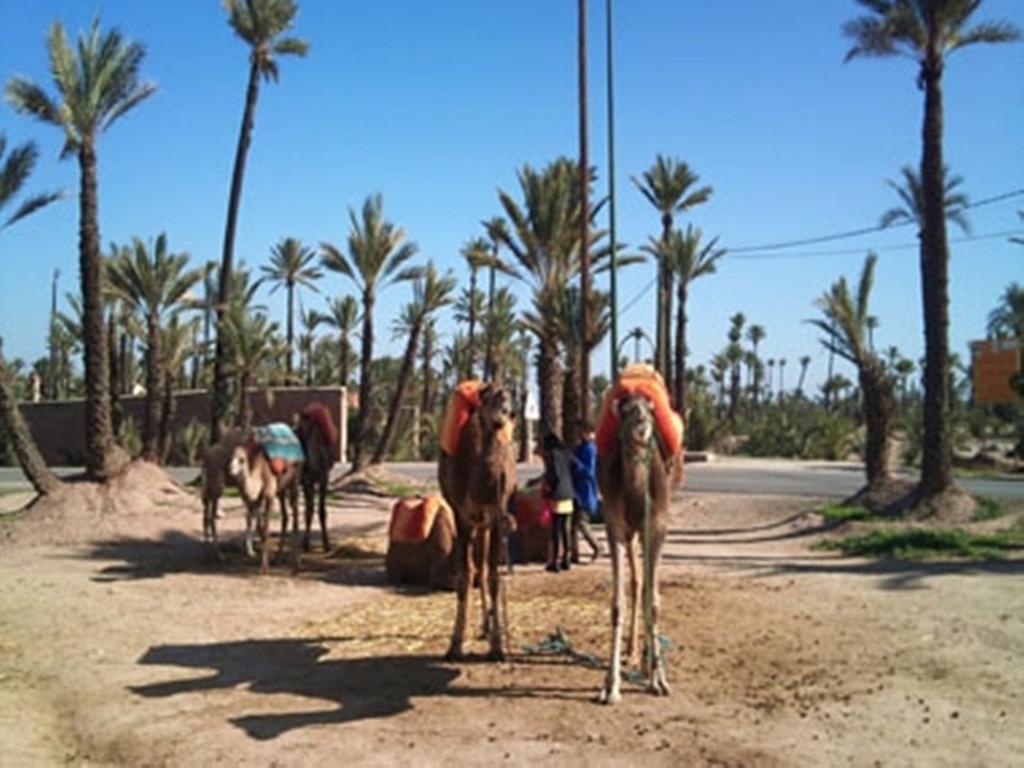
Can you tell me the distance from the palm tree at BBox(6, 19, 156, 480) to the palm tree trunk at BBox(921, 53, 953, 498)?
1616cm

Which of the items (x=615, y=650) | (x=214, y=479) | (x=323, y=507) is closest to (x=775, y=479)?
(x=323, y=507)

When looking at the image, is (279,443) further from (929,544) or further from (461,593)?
(929,544)

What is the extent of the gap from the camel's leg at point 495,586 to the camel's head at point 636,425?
1.60 m

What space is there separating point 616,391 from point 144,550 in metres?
10.7

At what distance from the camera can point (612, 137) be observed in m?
17.4

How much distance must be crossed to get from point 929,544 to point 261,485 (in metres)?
10.2

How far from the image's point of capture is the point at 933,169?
60.2 feet

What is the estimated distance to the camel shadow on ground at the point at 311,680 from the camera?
6688mm

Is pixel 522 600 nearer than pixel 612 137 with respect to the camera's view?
Yes

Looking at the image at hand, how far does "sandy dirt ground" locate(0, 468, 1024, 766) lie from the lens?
19.6 feet

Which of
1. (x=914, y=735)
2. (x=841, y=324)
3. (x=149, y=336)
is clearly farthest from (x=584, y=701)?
(x=149, y=336)

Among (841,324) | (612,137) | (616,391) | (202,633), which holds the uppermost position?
(612,137)

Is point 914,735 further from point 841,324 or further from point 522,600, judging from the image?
point 841,324

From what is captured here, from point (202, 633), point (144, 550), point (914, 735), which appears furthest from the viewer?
point (144, 550)
